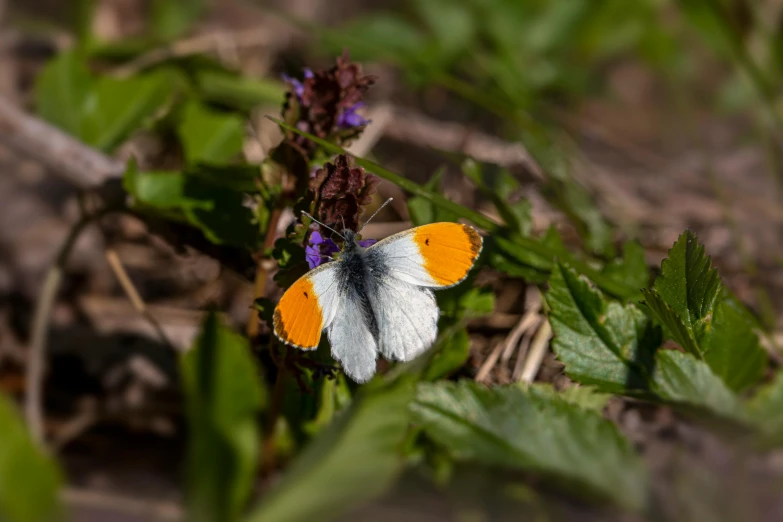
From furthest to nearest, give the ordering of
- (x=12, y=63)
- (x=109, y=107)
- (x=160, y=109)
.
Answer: (x=12, y=63) → (x=160, y=109) → (x=109, y=107)

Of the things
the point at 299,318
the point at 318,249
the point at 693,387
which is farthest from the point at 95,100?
the point at 693,387

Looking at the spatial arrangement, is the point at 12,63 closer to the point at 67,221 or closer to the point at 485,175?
the point at 67,221

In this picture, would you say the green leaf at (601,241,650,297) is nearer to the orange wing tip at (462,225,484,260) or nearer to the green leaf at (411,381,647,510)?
the orange wing tip at (462,225,484,260)

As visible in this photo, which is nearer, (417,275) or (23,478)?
(23,478)

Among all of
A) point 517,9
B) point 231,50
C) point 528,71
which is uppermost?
point 517,9

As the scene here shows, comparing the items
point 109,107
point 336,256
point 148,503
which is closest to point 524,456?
point 336,256

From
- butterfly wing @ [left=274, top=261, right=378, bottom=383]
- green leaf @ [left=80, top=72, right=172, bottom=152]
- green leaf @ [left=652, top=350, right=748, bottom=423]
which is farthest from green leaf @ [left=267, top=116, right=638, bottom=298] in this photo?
green leaf @ [left=80, top=72, right=172, bottom=152]

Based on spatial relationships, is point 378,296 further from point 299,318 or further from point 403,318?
point 299,318

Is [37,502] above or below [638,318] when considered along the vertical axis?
below
